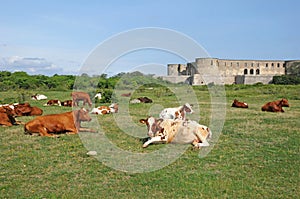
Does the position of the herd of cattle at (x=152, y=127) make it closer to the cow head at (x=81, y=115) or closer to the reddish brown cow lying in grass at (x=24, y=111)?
the cow head at (x=81, y=115)

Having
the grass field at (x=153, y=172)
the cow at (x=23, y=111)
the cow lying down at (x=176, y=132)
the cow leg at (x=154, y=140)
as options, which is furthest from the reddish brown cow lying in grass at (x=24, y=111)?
the cow leg at (x=154, y=140)

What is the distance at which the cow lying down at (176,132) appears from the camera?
7980mm

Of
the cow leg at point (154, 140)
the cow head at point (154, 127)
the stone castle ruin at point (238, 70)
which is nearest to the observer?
the cow leg at point (154, 140)

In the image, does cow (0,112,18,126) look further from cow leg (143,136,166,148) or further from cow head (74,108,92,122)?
cow leg (143,136,166,148)

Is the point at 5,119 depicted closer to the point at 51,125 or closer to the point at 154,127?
the point at 51,125

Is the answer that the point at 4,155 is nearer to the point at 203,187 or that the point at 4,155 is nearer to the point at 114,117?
the point at 203,187

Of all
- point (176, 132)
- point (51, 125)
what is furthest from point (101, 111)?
point (176, 132)

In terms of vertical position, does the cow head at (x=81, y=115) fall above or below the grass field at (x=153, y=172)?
above

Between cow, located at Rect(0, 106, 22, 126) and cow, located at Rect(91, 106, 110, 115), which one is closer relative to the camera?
cow, located at Rect(0, 106, 22, 126)

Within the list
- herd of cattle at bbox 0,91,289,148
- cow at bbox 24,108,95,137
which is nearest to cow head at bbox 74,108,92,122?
herd of cattle at bbox 0,91,289,148

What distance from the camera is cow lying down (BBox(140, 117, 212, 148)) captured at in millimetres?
7980

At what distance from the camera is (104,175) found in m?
5.84

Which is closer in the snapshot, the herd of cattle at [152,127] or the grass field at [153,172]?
the grass field at [153,172]

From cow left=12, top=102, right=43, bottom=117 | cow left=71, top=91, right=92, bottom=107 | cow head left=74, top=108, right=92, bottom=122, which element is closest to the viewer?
cow head left=74, top=108, right=92, bottom=122
